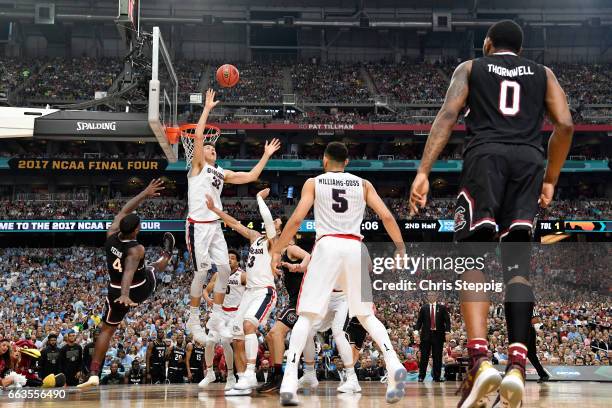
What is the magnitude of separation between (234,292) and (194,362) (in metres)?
6.71

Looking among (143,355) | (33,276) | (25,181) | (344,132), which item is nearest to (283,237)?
(143,355)

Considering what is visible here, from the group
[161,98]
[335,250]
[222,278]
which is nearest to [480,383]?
[335,250]

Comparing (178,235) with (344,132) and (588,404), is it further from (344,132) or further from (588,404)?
(588,404)

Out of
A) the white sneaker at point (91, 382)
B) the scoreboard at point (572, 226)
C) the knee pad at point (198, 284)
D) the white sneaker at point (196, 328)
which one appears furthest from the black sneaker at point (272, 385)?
the scoreboard at point (572, 226)

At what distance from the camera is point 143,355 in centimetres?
1981

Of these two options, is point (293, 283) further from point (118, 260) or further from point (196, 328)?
point (118, 260)

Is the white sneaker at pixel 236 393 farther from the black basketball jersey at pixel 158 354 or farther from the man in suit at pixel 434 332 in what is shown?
the black basketball jersey at pixel 158 354

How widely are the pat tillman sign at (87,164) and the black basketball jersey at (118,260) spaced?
3450 centimetres

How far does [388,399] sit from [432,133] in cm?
A: 257

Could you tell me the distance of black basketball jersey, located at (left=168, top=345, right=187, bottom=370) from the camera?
55.8ft

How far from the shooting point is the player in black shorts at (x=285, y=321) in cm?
967

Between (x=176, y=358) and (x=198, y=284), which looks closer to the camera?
(x=198, y=284)

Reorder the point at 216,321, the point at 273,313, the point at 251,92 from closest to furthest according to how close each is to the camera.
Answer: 1. the point at 216,321
2. the point at 273,313
3. the point at 251,92

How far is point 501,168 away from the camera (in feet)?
15.0
